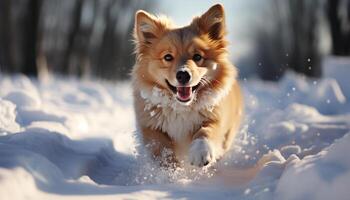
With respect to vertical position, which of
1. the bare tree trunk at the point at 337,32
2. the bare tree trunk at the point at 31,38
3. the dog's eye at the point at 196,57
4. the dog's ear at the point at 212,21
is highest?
the bare tree trunk at the point at 31,38

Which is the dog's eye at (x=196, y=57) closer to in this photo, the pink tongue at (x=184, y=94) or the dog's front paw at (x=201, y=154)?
the pink tongue at (x=184, y=94)

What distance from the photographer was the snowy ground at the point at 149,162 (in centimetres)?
334

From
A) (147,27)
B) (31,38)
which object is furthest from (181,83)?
(31,38)

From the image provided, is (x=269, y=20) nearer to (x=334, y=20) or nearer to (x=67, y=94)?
(x=334, y=20)

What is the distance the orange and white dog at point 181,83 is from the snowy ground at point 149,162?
0.94 ft

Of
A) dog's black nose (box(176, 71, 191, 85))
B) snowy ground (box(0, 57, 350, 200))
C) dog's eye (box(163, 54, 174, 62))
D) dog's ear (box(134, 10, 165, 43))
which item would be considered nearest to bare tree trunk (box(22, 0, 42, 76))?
snowy ground (box(0, 57, 350, 200))

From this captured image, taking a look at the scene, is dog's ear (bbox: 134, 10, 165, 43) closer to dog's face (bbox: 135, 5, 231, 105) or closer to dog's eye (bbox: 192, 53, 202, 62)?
dog's face (bbox: 135, 5, 231, 105)

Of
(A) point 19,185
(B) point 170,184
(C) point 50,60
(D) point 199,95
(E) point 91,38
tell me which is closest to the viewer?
(A) point 19,185

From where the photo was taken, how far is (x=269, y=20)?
4294cm

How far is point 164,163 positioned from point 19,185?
1.75m

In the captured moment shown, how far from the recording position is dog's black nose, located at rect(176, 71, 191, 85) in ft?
16.0

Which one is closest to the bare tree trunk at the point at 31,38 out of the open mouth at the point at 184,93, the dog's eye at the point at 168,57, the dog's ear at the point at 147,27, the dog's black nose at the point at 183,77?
the dog's ear at the point at 147,27

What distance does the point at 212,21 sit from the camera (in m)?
5.47

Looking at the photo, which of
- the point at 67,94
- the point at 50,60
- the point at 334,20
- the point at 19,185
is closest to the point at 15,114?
the point at 19,185
